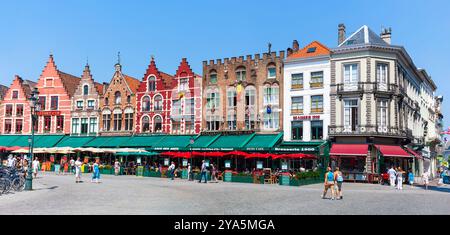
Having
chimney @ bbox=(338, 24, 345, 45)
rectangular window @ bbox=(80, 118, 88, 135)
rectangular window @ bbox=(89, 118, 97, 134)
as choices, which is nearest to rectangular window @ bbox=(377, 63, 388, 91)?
chimney @ bbox=(338, 24, 345, 45)

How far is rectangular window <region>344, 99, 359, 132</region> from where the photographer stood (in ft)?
124

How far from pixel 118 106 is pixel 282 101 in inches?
809

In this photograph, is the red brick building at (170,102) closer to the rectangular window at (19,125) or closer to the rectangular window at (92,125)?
the rectangular window at (92,125)

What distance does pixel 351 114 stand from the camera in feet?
125

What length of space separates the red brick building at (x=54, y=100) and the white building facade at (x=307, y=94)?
2909 centimetres

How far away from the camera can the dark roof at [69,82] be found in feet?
188

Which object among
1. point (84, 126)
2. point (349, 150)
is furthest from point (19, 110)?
point (349, 150)

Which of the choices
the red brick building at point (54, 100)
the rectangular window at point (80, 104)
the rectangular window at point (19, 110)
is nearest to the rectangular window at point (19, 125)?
the rectangular window at point (19, 110)

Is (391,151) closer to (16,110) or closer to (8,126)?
(16,110)

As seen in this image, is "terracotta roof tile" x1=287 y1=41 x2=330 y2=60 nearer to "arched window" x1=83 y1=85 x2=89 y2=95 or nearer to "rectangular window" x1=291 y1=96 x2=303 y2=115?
"rectangular window" x1=291 y1=96 x2=303 y2=115

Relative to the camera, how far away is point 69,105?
5600 cm
